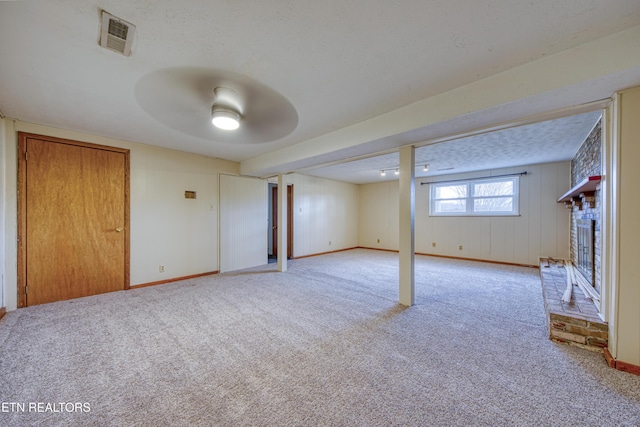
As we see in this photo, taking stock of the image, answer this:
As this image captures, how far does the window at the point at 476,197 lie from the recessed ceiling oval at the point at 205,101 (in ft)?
16.9

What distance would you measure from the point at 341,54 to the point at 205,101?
4.54 ft

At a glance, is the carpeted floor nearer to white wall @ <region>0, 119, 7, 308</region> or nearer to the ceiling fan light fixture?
white wall @ <region>0, 119, 7, 308</region>

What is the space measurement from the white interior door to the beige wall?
17.1ft

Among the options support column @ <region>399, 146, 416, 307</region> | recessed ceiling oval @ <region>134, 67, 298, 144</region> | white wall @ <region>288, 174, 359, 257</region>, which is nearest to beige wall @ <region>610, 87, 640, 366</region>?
support column @ <region>399, 146, 416, 307</region>

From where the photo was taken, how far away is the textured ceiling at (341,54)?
4.50ft

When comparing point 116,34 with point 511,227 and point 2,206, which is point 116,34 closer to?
point 2,206

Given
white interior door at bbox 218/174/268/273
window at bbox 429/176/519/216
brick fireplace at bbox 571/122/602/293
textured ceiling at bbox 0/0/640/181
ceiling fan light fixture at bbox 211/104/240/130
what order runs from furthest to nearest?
window at bbox 429/176/519/216
white interior door at bbox 218/174/268/273
brick fireplace at bbox 571/122/602/293
ceiling fan light fixture at bbox 211/104/240/130
textured ceiling at bbox 0/0/640/181

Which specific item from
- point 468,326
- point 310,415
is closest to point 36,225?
point 310,415

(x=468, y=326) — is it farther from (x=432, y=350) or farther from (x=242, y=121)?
(x=242, y=121)

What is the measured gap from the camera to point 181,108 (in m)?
2.44

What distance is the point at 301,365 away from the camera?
186 cm

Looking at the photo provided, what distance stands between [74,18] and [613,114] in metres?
3.83

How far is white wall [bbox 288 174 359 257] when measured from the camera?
21.3ft

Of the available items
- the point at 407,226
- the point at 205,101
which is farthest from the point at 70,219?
the point at 407,226
